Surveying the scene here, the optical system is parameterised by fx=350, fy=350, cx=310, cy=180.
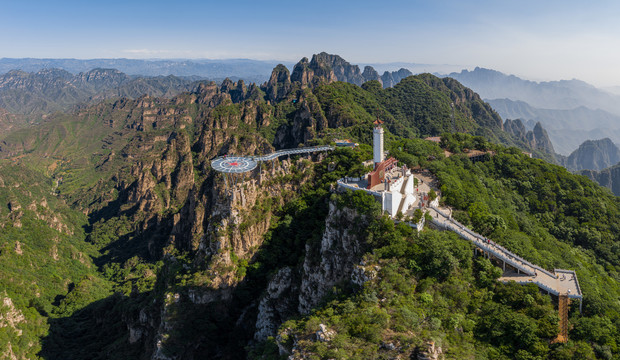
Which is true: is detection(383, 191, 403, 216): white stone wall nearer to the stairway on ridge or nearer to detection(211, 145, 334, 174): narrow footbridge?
the stairway on ridge

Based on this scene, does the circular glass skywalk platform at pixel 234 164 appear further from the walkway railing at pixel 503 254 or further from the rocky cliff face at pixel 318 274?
the walkway railing at pixel 503 254

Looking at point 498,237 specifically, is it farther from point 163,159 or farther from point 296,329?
point 163,159

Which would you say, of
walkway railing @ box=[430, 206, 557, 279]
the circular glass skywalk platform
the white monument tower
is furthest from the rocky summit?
the circular glass skywalk platform

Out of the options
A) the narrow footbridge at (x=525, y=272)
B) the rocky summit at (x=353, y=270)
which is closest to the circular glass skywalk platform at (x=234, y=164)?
the rocky summit at (x=353, y=270)

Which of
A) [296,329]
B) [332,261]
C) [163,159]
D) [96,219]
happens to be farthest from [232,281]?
[96,219]

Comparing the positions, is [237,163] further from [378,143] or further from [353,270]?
[353,270]

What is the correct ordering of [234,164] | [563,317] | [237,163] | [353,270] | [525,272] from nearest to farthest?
[563,317] < [525,272] < [353,270] < [234,164] < [237,163]

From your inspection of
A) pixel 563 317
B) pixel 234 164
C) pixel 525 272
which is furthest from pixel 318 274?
pixel 234 164

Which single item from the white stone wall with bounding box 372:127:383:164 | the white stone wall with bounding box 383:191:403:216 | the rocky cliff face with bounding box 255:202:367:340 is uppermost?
the white stone wall with bounding box 372:127:383:164
